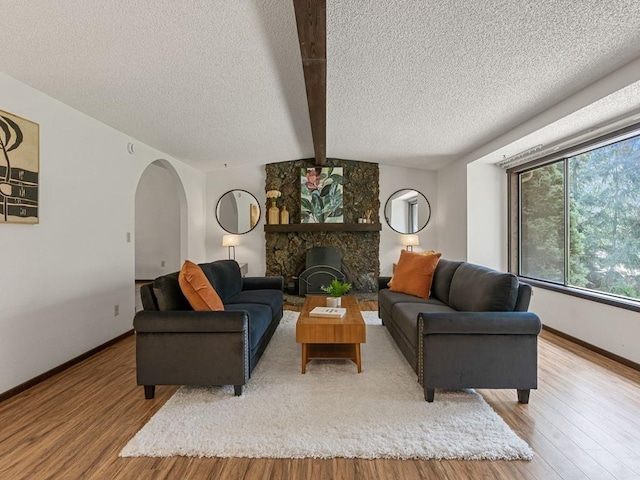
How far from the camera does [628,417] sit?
206 cm

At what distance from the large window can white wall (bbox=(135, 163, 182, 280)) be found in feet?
21.4

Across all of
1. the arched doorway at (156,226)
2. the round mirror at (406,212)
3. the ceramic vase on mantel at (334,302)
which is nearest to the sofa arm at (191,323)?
the ceramic vase on mantel at (334,302)

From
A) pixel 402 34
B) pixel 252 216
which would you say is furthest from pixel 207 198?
pixel 402 34

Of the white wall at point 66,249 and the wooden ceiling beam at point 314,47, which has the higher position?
the wooden ceiling beam at point 314,47

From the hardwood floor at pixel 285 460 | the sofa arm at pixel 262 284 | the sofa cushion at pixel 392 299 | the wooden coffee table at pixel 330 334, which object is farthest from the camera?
the sofa arm at pixel 262 284

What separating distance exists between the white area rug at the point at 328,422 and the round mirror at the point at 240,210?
3885 millimetres

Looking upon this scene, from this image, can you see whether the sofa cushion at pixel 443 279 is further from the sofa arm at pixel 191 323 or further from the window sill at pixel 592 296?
the sofa arm at pixel 191 323

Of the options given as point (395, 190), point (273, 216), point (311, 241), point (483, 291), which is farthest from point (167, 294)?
point (395, 190)

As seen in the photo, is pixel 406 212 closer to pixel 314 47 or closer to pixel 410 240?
pixel 410 240

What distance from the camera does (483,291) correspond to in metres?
2.44

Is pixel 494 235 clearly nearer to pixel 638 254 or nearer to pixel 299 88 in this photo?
pixel 638 254

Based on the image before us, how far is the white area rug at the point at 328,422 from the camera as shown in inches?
66.9

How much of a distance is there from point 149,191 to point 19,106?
16.1ft

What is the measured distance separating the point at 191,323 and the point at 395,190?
4857 millimetres
